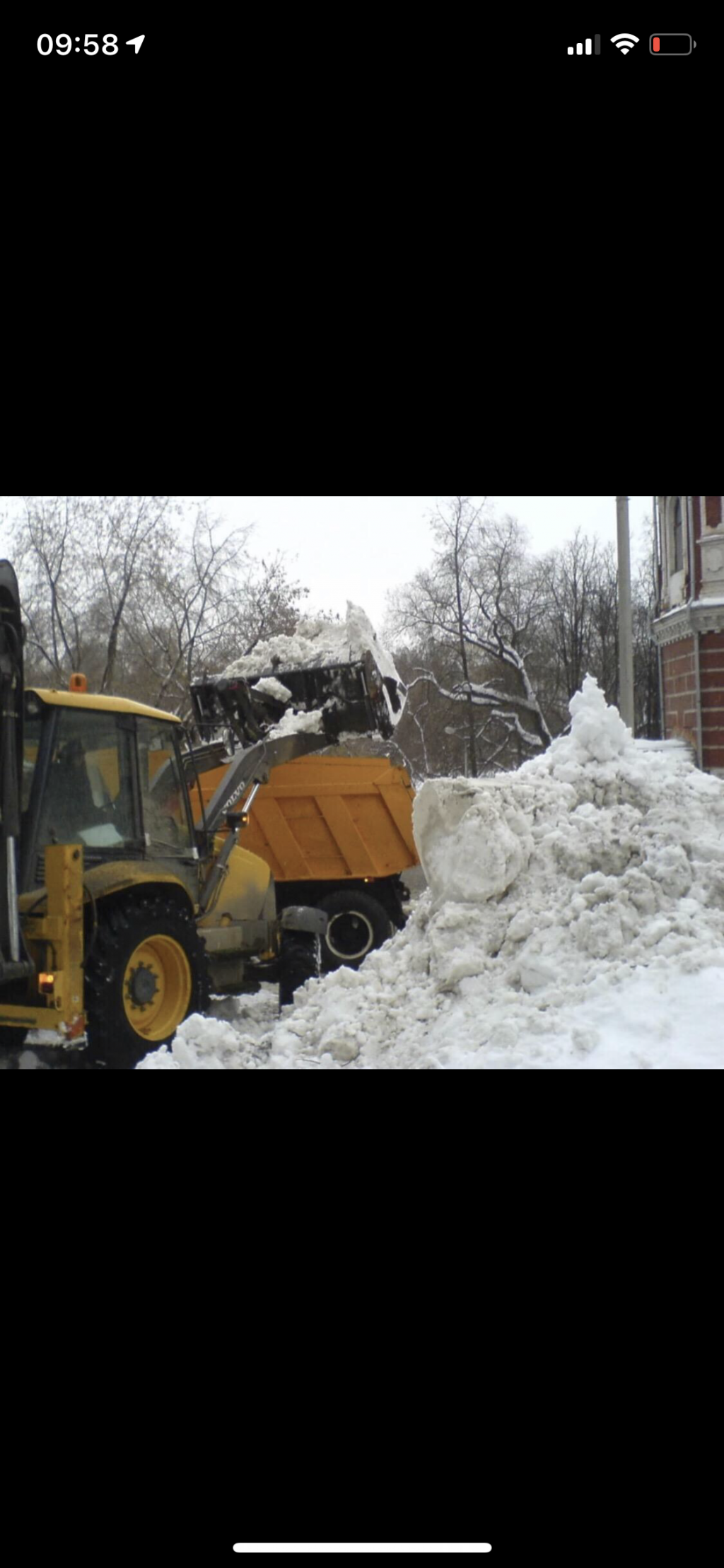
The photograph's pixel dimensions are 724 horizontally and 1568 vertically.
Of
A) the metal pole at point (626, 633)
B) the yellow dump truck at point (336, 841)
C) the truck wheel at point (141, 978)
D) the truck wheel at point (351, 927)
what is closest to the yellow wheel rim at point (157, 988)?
the truck wheel at point (141, 978)

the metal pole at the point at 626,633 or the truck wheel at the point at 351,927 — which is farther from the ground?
the metal pole at the point at 626,633

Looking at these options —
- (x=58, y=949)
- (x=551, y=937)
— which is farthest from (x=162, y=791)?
(x=551, y=937)

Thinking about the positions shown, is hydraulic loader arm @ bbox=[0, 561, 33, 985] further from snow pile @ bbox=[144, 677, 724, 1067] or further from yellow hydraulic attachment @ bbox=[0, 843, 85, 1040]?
snow pile @ bbox=[144, 677, 724, 1067]

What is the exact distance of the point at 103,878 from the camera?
6117mm

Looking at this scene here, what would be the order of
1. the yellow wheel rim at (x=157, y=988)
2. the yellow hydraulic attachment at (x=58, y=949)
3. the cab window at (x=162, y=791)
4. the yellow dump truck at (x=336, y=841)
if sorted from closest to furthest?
the yellow hydraulic attachment at (x=58, y=949) < the yellow wheel rim at (x=157, y=988) < the cab window at (x=162, y=791) < the yellow dump truck at (x=336, y=841)

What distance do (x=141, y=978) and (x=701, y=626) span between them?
1165 centimetres

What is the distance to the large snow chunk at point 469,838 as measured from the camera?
652 centimetres

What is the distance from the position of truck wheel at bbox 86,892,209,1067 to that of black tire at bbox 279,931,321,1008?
59.8 inches

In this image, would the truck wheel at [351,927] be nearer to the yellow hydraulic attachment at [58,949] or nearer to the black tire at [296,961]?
the black tire at [296,961]

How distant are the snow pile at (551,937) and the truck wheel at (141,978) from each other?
0.32 meters

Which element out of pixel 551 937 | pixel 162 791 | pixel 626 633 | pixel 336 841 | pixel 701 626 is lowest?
pixel 551 937

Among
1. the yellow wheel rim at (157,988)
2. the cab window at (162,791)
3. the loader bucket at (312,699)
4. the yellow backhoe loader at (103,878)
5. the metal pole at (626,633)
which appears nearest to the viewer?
the yellow backhoe loader at (103,878)

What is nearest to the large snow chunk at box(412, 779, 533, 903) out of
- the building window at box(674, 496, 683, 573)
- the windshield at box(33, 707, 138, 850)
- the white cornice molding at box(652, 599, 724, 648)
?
the windshield at box(33, 707, 138, 850)

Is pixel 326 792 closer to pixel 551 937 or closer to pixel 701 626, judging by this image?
pixel 551 937
